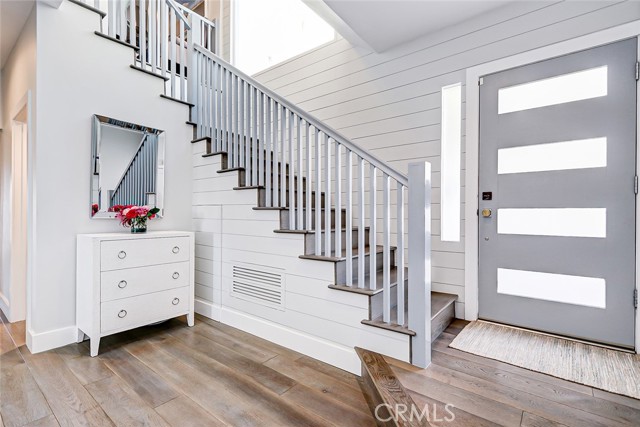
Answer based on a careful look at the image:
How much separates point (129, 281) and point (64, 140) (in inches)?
48.6

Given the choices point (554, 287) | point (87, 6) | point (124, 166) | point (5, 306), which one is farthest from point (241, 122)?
point (5, 306)

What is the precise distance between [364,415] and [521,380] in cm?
94

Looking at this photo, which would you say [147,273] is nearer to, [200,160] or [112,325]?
[112,325]

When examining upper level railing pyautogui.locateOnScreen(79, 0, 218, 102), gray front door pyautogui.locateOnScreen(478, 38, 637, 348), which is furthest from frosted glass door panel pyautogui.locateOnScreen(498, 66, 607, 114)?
upper level railing pyautogui.locateOnScreen(79, 0, 218, 102)

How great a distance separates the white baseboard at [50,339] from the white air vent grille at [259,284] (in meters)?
1.26

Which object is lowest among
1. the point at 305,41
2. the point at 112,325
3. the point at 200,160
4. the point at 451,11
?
the point at 112,325

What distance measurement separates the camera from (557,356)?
196cm

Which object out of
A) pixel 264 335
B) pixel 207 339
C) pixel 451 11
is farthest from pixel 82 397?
pixel 451 11

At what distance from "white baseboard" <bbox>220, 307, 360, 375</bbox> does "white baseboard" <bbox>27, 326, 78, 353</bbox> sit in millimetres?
1158

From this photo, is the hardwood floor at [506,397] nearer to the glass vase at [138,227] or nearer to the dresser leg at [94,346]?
the dresser leg at [94,346]

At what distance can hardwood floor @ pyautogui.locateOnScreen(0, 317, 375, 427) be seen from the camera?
1545 mm

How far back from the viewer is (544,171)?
2.33m

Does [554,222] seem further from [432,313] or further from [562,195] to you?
[432,313]

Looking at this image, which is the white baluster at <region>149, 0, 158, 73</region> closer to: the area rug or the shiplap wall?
the shiplap wall
